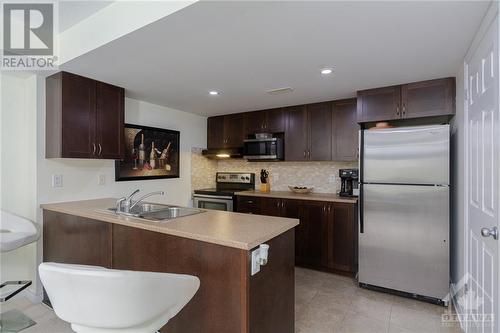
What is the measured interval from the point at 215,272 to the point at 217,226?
29 cm

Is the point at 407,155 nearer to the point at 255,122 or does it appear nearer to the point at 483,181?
the point at 483,181

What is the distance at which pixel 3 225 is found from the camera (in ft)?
7.91

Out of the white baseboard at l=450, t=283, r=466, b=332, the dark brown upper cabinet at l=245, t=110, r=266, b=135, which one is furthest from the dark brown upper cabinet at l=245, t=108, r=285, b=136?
the white baseboard at l=450, t=283, r=466, b=332

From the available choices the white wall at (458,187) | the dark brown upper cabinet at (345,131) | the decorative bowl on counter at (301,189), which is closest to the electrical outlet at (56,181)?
the decorative bowl on counter at (301,189)

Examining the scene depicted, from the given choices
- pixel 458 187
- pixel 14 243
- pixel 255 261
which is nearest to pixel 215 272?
pixel 255 261

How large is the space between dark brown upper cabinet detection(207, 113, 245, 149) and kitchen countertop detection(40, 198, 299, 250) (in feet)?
7.35

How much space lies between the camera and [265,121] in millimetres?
4016

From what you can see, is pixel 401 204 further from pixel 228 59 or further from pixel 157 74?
pixel 157 74

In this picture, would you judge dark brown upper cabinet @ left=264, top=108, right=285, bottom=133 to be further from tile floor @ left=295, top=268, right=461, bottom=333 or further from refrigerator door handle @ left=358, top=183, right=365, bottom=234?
tile floor @ left=295, top=268, right=461, bottom=333

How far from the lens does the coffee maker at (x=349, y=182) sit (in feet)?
11.0

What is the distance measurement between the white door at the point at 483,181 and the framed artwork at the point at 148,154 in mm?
3274

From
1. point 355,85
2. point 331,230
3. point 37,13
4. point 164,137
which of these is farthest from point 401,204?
point 37,13

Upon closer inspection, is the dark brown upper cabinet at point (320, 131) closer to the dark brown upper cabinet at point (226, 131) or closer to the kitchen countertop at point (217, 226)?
the dark brown upper cabinet at point (226, 131)

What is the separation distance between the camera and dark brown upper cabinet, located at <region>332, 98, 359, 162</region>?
3.33m
